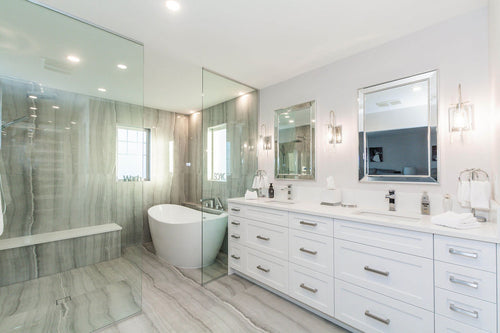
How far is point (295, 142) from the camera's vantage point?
2885 millimetres

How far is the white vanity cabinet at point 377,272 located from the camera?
1.25 metres

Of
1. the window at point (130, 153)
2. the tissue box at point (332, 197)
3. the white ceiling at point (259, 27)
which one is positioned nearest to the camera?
the white ceiling at point (259, 27)

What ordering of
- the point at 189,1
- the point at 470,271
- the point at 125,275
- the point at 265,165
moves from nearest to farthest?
1. the point at 470,271
2. the point at 189,1
3. the point at 125,275
4. the point at 265,165

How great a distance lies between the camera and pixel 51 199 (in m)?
1.80

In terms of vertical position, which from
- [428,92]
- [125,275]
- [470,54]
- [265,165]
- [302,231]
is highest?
[470,54]

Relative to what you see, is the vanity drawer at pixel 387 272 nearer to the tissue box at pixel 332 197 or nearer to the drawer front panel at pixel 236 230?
the tissue box at pixel 332 197

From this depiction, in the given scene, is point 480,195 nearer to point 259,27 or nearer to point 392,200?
point 392,200

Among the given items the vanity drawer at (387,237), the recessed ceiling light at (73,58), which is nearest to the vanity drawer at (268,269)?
the vanity drawer at (387,237)

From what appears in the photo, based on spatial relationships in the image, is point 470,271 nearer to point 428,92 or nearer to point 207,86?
point 428,92

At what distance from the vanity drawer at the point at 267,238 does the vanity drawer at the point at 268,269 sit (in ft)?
0.22

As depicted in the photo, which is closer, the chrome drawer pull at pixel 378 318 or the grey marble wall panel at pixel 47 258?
the chrome drawer pull at pixel 378 318

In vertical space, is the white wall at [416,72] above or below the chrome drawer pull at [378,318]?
above

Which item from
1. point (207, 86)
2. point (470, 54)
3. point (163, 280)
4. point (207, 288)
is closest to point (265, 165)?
point (207, 86)

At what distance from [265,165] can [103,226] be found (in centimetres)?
209
